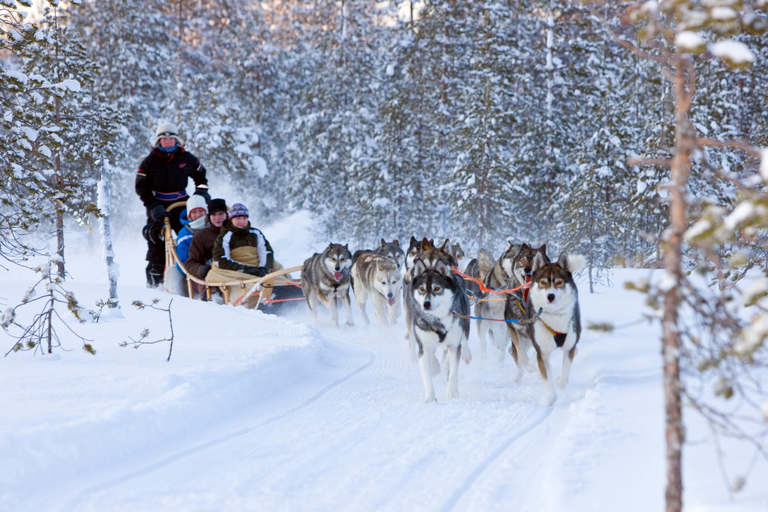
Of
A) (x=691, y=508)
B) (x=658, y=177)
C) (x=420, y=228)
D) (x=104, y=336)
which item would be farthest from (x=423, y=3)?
(x=691, y=508)

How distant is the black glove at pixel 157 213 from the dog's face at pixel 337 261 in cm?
250

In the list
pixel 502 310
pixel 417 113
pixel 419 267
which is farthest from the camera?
pixel 417 113

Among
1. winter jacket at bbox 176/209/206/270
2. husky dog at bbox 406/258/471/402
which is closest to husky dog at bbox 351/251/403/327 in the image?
husky dog at bbox 406/258/471/402

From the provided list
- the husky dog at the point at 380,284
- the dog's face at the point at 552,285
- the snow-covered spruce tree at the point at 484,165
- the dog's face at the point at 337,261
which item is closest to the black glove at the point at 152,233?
the dog's face at the point at 337,261

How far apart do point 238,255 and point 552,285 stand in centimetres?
498

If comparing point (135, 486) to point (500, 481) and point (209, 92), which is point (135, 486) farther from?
point (209, 92)

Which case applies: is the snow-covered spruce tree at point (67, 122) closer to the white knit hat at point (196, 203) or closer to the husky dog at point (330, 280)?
the white knit hat at point (196, 203)

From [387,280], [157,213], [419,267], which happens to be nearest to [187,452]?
[419,267]

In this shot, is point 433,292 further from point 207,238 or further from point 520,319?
point 207,238

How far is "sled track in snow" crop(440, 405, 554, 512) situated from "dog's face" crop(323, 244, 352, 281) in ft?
13.4

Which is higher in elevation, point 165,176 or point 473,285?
point 165,176

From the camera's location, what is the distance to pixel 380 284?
6676 millimetres

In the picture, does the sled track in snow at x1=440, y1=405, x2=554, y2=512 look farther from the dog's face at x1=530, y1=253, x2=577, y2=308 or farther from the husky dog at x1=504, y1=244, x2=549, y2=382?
the husky dog at x1=504, y1=244, x2=549, y2=382

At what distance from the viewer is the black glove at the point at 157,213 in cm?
831
